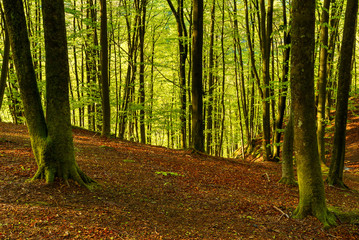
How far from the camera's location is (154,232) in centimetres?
408

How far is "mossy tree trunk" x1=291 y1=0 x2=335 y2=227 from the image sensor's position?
529cm

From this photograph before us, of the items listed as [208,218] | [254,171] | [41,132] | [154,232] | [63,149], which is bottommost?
[254,171]

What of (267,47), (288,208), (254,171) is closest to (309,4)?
(288,208)

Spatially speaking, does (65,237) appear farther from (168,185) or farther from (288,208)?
(288,208)

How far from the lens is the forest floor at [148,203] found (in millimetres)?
3764

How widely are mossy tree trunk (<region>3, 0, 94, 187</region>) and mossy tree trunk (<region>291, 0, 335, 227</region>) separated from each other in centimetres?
480

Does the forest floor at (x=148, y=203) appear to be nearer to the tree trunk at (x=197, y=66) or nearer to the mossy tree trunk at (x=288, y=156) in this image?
the mossy tree trunk at (x=288, y=156)

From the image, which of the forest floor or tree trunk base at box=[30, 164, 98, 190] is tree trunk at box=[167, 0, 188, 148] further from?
tree trunk base at box=[30, 164, 98, 190]

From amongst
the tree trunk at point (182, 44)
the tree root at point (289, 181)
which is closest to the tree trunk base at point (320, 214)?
the tree root at point (289, 181)

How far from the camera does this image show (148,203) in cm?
543

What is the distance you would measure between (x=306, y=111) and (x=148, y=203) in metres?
3.90

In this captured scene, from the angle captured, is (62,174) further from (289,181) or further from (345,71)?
(345,71)

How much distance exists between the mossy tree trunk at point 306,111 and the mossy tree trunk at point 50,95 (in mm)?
4797

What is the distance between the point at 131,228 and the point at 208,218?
1885 millimetres
